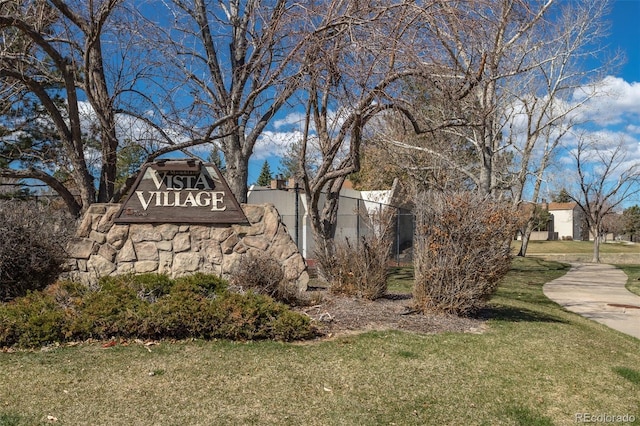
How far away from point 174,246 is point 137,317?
9.96 feet

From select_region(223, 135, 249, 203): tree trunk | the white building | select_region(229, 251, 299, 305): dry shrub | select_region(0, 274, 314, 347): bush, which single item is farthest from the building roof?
select_region(0, 274, 314, 347): bush

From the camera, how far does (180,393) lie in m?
4.92

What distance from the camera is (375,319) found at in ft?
26.1

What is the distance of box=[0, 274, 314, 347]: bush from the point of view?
6172mm

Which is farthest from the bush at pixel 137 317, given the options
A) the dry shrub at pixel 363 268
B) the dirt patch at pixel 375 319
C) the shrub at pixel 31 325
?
the dry shrub at pixel 363 268

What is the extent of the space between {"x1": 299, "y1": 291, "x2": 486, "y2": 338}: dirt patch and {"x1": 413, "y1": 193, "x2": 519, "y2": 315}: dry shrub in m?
0.26

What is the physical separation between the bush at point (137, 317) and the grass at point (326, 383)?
0.64ft

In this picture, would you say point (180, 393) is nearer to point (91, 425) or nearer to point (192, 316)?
point (91, 425)

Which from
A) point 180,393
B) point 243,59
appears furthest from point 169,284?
point 243,59

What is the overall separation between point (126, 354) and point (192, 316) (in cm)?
83

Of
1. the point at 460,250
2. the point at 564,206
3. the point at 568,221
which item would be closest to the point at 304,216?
the point at 460,250

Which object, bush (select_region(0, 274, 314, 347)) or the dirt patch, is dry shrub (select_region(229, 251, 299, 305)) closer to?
the dirt patch

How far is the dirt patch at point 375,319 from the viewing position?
295 inches

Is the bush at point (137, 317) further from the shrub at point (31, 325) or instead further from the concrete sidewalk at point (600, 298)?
the concrete sidewalk at point (600, 298)
